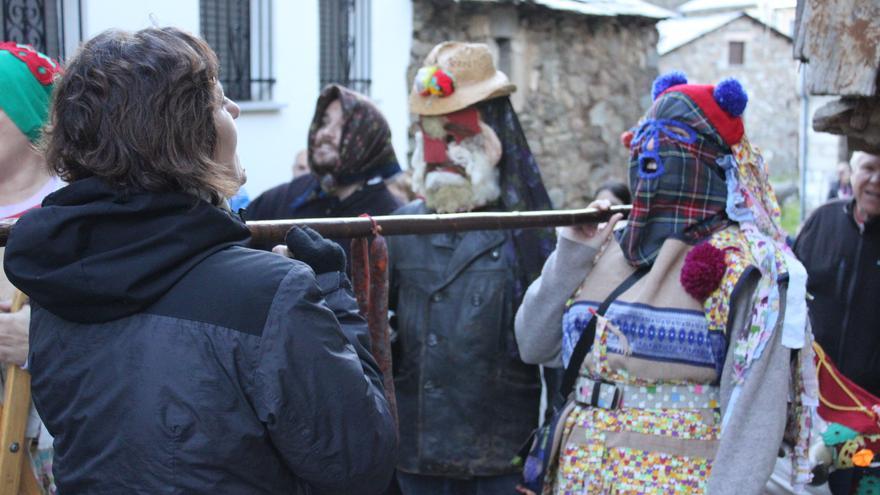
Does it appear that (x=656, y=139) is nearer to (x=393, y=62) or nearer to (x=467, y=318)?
(x=467, y=318)

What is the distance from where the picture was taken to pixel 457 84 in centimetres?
396

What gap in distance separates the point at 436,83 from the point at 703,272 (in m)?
1.45

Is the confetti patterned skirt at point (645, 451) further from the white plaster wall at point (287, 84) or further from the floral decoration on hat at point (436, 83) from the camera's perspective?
the white plaster wall at point (287, 84)

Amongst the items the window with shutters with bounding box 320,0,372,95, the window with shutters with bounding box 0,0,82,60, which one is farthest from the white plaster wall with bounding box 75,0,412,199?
the window with shutters with bounding box 0,0,82,60

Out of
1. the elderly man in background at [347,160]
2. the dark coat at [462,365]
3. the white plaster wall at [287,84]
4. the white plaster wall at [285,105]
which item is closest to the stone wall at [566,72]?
the white plaster wall at [287,84]

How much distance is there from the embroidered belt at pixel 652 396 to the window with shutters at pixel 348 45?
688 cm

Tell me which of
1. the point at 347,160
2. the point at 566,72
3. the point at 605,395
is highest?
the point at 566,72

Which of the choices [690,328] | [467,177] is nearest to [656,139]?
[690,328]

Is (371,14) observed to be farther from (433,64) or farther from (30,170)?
(30,170)

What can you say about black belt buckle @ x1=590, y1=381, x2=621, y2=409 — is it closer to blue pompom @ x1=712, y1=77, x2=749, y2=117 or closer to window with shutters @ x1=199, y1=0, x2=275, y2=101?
blue pompom @ x1=712, y1=77, x2=749, y2=117

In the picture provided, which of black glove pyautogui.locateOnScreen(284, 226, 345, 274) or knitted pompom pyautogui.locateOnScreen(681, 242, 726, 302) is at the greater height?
black glove pyautogui.locateOnScreen(284, 226, 345, 274)

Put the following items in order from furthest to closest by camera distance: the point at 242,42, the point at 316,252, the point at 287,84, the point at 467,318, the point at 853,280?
the point at 287,84, the point at 242,42, the point at 853,280, the point at 467,318, the point at 316,252

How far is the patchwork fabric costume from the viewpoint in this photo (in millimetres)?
2770

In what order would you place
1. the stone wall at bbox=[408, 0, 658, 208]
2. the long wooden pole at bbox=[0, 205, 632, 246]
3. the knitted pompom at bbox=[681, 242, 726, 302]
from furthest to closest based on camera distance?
1. the stone wall at bbox=[408, 0, 658, 208]
2. the knitted pompom at bbox=[681, 242, 726, 302]
3. the long wooden pole at bbox=[0, 205, 632, 246]
